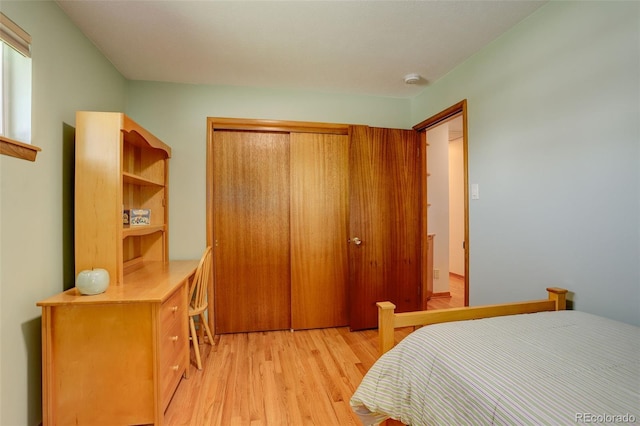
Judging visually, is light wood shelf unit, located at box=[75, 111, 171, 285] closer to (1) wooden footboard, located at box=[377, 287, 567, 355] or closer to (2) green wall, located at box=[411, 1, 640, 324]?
(1) wooden footboard, located at box=[377, 287, 567, 355]

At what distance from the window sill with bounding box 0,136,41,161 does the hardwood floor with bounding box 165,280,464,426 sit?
61.2 inches

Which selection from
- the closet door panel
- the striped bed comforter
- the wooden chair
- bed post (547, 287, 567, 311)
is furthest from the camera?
the closet door panel

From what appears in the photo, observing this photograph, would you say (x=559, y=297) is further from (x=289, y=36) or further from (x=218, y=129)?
(x=218, y=129)

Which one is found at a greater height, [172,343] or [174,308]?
[174,308]

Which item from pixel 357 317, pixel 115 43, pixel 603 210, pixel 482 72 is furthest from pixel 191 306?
pixel 482 72

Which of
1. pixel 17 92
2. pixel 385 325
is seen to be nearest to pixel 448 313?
pixel 385 325

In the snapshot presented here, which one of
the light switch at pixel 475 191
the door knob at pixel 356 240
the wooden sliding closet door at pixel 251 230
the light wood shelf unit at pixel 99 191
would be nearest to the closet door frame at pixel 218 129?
the wooden sliding closet door at pixel 251 230

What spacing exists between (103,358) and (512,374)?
1.78 m

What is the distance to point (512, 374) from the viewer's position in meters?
0.85

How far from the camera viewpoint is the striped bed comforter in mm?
737

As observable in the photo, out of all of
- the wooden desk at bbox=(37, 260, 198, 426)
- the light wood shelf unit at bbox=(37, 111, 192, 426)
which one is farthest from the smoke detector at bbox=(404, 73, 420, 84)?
the wooden desk at bbox=(37, 260, 198, 426)

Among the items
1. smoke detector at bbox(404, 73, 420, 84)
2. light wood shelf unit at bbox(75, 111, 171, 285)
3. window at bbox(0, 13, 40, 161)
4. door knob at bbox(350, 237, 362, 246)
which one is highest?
smoke detector at bbox(404, 73, 420, 84)

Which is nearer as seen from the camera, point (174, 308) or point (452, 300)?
point (174, 308)

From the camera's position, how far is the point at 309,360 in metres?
2.22
